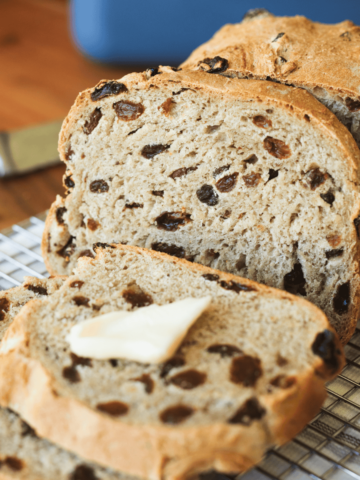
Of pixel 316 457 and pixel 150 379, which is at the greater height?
pixel 150 379

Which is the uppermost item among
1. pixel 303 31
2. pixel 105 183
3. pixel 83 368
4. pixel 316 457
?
pixel 303 31

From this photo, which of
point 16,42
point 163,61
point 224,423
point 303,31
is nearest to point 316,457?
point 224,423

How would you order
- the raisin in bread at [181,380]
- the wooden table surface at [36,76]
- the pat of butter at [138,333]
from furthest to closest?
the wooden table surface at [36,76] → the pat of butter at [138,333] → the raisin in bread at [181,380]

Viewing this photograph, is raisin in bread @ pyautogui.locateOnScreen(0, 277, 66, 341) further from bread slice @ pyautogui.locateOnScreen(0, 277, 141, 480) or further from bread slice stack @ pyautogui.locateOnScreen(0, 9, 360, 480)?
bread slice @ pyautogui.locateOnScreen(0, 277, 141, 480)

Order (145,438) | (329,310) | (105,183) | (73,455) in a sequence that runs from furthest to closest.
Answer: (105,183)
(329,310)
(73,455)
(145,438)

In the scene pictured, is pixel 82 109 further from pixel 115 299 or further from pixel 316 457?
pixel 316 457

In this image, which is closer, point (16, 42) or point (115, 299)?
point (115, 299)

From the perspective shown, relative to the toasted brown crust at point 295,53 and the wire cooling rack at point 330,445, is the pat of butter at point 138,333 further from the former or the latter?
the toasted brown crust at point 295,53

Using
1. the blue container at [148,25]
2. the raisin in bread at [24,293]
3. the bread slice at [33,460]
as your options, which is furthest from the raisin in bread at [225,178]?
the blue container at [148,25]
